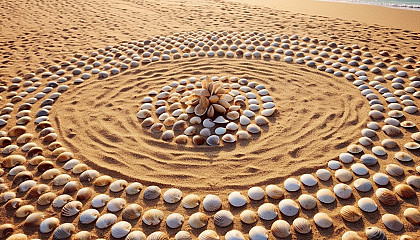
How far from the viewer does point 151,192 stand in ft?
8.68

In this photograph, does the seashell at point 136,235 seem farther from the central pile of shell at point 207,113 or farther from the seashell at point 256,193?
the central pile of shell at point 207,113

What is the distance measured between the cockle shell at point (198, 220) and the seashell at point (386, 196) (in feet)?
4.90

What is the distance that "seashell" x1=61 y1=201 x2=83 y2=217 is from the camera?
2.48 m

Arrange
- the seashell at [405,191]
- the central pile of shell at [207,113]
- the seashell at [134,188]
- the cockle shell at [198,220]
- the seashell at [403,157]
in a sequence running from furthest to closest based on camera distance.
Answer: the central pile of shell at [207,113] < the seashell at [403,157] < the seashell at [134,188] < the seashell at [405,191] < the cockle shell at [198,220]

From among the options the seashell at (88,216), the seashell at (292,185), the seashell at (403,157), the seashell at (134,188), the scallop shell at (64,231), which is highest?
the scallop shell at (64,231)

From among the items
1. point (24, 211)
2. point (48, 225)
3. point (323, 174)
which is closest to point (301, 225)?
point (323, 174)

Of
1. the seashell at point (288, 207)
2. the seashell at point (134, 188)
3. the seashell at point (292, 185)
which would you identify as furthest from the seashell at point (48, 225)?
the seashell at point (292, 185)

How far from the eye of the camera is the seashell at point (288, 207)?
2.39 meters

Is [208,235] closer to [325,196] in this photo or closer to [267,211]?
[267,211]

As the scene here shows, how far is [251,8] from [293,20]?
75.1 inches

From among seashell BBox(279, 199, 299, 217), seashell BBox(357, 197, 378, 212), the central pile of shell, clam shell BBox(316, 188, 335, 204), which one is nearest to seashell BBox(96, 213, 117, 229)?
the central pile of shell

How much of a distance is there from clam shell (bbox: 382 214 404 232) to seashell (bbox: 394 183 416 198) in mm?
300

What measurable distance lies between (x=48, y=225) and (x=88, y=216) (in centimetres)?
32

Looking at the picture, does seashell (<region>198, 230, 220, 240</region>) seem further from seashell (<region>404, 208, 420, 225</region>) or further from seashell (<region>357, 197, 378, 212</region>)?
seashell (<region>404, 208, 420, 225</region>)
